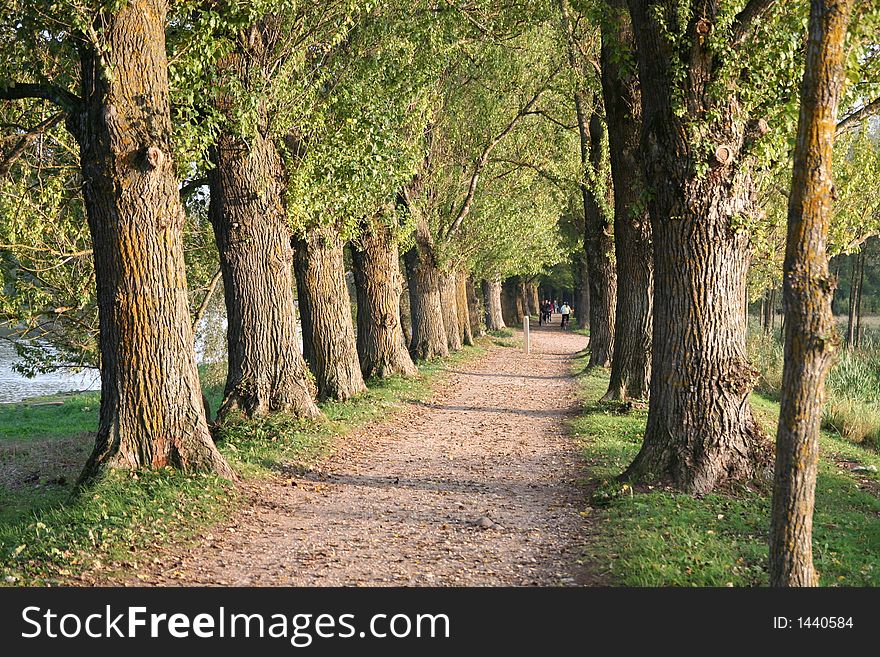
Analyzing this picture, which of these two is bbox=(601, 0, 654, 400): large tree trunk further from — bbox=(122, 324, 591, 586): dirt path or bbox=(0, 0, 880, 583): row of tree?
bbox=(122, 324, 591, 586): dirt path

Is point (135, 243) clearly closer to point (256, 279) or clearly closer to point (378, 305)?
point (256, 279)

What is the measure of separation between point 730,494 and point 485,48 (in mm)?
13682

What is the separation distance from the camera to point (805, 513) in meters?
5.25

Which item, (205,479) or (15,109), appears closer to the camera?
(205,479)

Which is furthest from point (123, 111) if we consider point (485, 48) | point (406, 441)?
point (485, 48)

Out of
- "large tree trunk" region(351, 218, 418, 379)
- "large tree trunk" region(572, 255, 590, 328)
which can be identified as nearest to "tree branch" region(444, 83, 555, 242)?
"large tree trunk" region(351, 218, 418, 379)

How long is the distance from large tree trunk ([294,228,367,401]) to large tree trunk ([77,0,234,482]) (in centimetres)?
642

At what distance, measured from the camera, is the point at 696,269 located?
9.11 meters

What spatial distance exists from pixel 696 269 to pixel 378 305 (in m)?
11.5

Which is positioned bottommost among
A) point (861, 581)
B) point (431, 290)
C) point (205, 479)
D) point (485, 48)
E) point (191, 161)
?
point (861, 581)

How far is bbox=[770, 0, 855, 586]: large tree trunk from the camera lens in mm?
4918

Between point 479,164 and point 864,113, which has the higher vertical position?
point 479,164

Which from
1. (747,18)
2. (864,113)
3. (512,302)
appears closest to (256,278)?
(747,18)

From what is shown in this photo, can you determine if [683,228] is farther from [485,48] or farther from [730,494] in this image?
[485,48]
